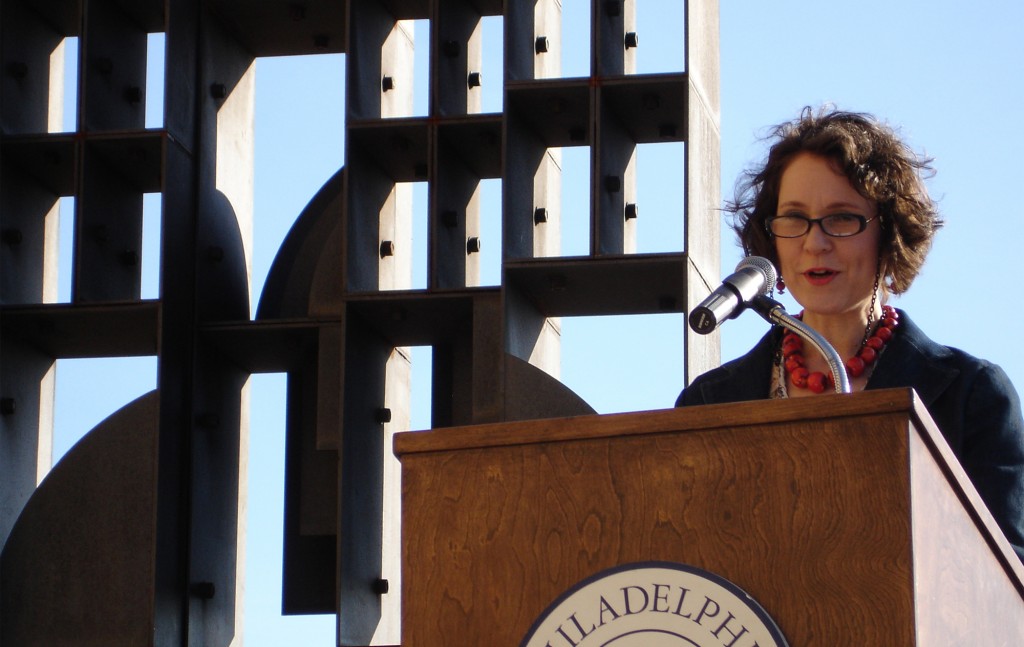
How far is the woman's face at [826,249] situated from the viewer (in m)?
2.23

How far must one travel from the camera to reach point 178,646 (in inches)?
151

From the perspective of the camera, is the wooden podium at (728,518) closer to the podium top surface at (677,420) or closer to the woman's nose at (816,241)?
the podium top surface at (677,420)

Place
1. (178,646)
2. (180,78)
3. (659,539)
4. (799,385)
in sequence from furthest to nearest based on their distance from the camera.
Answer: (180,78), (178,646), (799,385), (659,539)

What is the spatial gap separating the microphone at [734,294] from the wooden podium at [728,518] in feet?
0.76

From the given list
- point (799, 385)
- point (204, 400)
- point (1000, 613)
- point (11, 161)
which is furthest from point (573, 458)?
point (11, 161)

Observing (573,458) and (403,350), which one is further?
(403,350)

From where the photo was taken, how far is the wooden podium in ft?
4.72

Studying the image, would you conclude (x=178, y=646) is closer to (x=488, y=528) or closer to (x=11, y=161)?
(x=11, y=161)

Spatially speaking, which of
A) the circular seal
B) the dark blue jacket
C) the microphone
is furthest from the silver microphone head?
the circular seal

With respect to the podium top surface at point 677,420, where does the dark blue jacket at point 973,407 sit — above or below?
above

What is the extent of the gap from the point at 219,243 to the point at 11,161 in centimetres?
54

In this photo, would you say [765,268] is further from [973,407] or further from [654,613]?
[654,613]

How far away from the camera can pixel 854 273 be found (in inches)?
89.1

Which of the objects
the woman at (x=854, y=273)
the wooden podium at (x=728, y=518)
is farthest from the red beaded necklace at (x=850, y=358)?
the wooden podium at (x=728, y=518)
